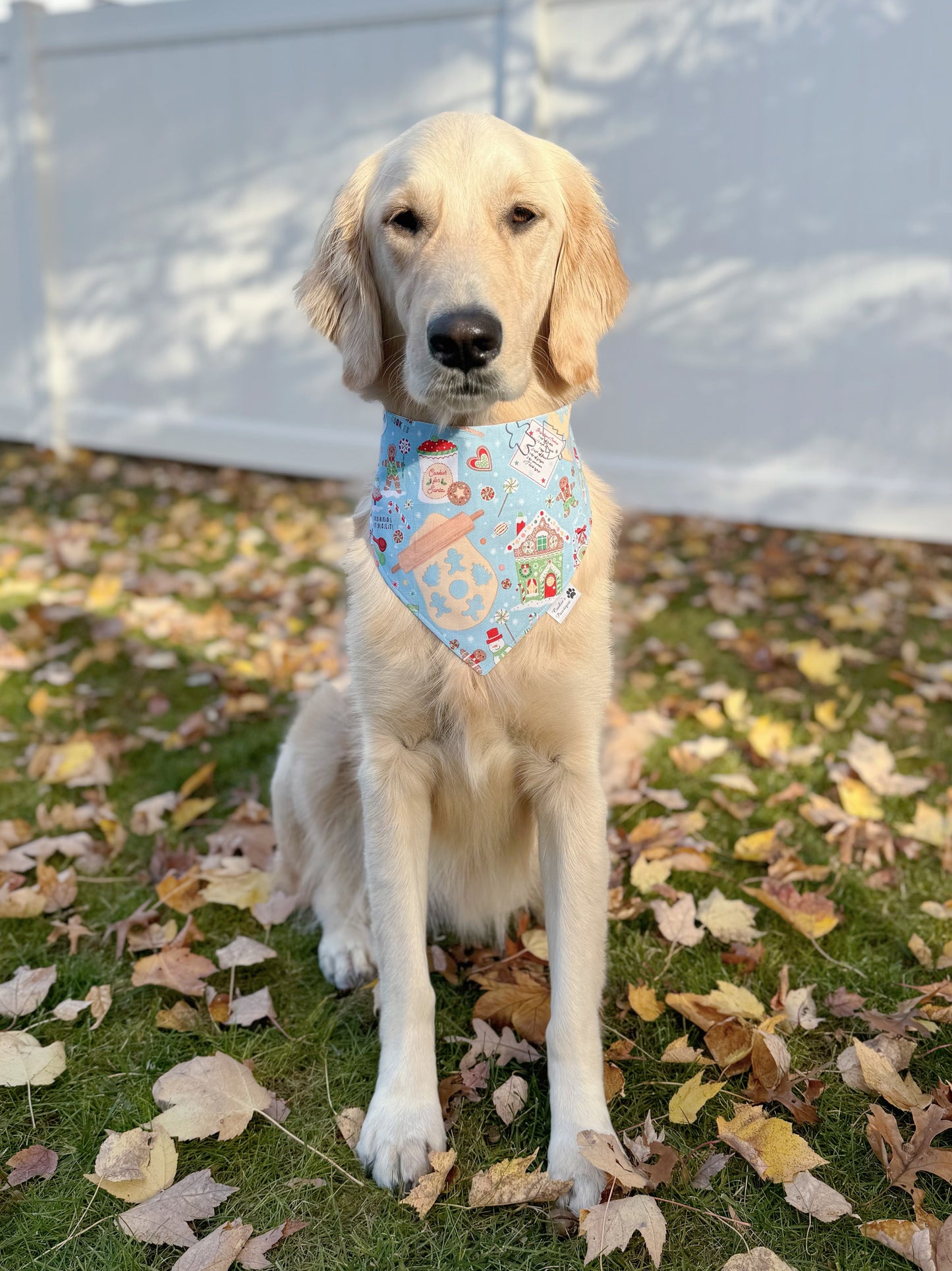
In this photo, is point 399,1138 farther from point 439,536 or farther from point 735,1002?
point 439,536

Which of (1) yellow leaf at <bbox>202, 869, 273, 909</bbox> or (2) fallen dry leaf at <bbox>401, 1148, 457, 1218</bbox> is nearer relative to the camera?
(2) fallen dry leaf at <bbox>401, 1148, 457, 1218</bbox>

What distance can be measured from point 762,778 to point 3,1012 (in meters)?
2.28

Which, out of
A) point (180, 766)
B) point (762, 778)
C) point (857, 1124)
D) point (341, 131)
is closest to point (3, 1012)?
point (180, 766)

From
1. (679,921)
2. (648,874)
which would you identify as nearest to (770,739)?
(648,874)

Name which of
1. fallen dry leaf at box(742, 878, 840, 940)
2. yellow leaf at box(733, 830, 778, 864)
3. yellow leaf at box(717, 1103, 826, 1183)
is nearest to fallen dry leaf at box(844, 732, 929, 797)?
→ yellow leaf at box(733, 830, 778, 864)

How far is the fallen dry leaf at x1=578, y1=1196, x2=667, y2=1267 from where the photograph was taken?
5.44ft

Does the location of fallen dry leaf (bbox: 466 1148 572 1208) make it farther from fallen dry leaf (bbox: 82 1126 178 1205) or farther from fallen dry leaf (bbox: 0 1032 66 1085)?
fallen dry leaf (bbox: 0 1032 66 1085)

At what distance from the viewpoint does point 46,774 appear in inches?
132

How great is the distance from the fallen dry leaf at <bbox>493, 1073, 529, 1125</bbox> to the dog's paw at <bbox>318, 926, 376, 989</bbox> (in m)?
0.48

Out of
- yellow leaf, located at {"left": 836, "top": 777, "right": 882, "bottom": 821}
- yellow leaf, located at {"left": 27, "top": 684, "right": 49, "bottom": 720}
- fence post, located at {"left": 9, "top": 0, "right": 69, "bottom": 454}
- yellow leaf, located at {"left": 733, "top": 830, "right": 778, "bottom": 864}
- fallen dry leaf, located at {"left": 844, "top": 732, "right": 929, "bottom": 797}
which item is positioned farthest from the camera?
fence post, located at {"left": 9, "top": 0, "right": 69, "bottom": 454}

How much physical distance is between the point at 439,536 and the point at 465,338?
40 cm

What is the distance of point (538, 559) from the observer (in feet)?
6.49

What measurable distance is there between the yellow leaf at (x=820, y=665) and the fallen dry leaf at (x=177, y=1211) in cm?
297

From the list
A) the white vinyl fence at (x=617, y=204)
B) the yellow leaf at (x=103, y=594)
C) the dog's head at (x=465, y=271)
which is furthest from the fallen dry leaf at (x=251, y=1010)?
the white vinyl fence at (x=617, y=204)
